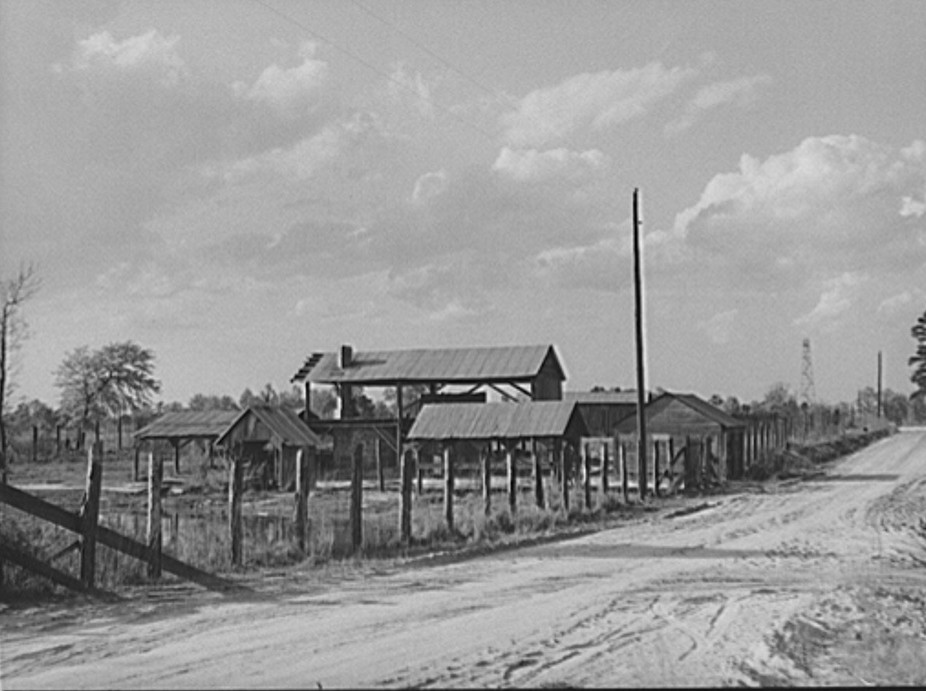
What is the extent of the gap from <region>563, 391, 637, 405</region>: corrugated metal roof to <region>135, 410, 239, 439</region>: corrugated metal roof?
23.4 m

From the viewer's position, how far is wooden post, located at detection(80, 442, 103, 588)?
12.7 metres

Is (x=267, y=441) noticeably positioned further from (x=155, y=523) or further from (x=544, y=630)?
(x=544, y=630)

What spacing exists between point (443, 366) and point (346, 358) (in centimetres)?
484

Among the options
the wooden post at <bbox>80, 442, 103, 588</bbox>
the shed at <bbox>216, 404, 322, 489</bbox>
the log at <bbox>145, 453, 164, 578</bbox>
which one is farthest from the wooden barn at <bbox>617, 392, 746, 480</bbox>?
the wooden post at <bbox>80, 442, 103, 588</bbox>

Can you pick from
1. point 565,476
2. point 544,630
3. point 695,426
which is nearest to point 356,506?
point 544,630

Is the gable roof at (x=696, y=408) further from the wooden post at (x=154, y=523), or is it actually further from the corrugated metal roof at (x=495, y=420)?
the wooden post at (x=154, y=523)

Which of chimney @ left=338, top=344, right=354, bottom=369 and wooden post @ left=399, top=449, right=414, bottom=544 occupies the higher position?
chimney @ left=338, top=344, right=354, bottom=369

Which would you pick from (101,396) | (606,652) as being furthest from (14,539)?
(101,396)

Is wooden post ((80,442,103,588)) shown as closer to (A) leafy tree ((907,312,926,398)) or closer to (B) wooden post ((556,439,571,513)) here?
(B) wooden post ((556,439,571,513))

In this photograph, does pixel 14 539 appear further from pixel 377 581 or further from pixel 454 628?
pixel 454 628

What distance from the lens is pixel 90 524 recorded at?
509 inches

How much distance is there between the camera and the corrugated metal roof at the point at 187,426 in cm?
5157

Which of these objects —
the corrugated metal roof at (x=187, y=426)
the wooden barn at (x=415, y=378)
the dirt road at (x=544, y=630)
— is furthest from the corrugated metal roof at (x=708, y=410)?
the dirt road at (x=544, y=630)

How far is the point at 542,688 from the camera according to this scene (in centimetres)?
816
